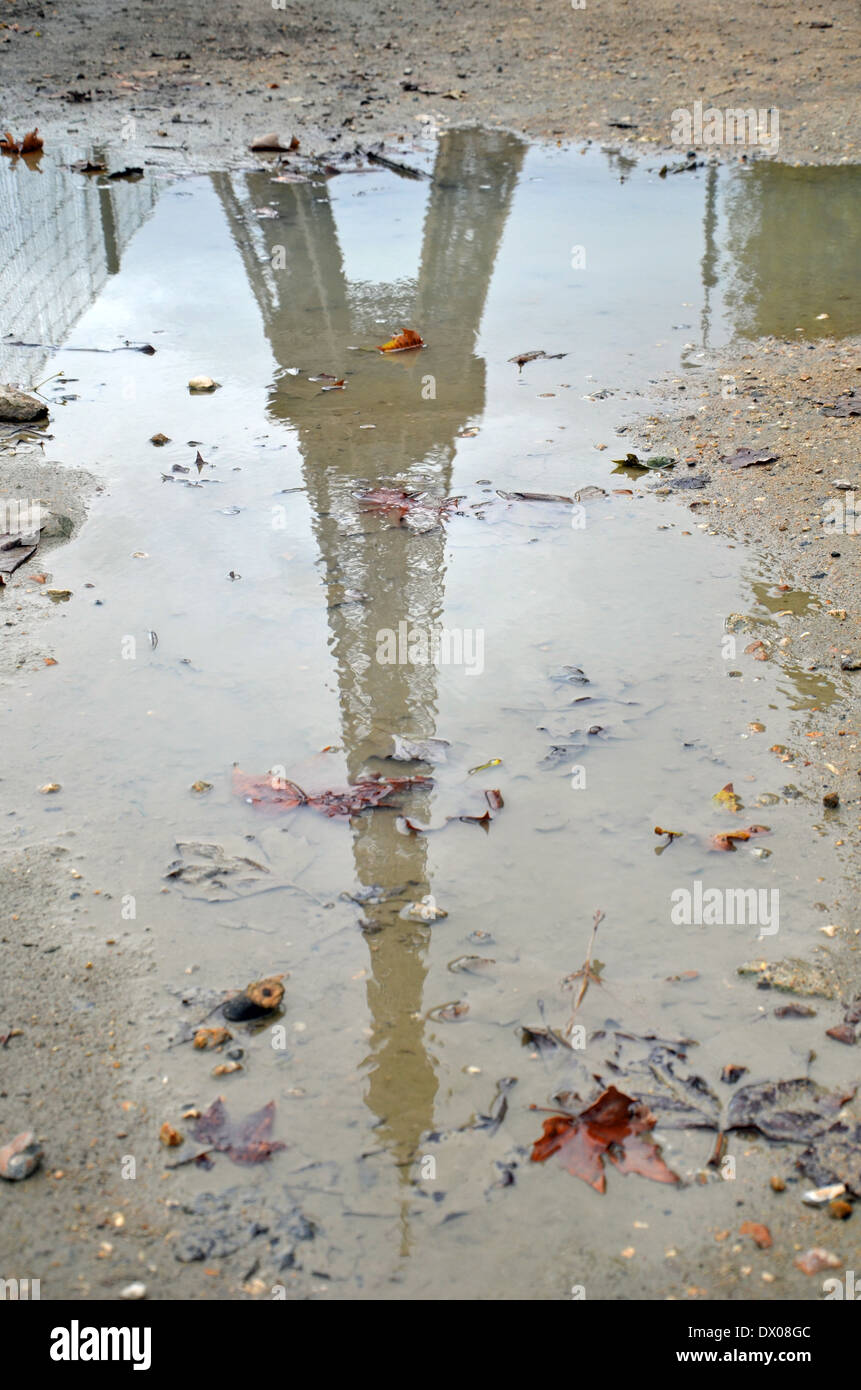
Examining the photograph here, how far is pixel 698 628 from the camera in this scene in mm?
3309

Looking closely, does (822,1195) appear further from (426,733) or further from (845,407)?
(845,407)

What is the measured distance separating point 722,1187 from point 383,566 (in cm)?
230

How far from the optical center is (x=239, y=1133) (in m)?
1.93

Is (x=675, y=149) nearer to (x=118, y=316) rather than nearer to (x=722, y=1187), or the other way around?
(x=118, y=316)

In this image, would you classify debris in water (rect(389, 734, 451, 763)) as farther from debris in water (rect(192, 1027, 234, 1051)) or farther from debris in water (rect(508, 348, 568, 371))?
debris in water (rect(508, 348, 568, 371))

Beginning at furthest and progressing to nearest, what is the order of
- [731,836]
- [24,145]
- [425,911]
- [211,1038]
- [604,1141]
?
1. [24,145]
2. [731,836]
3. [425,911]
4. [211,1038]
5. [604,1141]

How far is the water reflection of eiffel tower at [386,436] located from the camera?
221 cm

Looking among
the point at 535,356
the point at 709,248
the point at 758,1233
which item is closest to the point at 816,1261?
the point at 758,1233

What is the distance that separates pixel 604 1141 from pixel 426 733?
1253mm

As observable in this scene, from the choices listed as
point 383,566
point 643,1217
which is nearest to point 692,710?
point 383,566

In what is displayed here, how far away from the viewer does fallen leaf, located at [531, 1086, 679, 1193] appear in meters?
1.87
